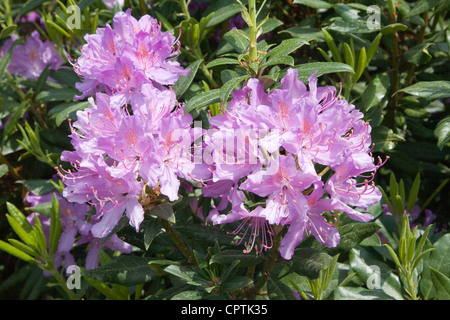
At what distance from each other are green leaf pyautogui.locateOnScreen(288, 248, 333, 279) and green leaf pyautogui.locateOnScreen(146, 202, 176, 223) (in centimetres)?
41

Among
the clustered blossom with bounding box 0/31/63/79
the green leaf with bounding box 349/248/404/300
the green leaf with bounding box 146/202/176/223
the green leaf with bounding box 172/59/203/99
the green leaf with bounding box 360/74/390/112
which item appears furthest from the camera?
the clustered blossom with bounding box 0/31/63/79

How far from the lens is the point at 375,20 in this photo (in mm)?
2070

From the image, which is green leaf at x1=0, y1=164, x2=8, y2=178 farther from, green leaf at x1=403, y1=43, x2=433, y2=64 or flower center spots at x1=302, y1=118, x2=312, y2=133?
green leaf at x1=403, y1=43, x2=433, y2=64

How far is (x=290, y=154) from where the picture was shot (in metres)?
1.46

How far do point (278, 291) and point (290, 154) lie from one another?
0.56 metres

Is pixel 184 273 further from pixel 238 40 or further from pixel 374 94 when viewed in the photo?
pixel 374 94

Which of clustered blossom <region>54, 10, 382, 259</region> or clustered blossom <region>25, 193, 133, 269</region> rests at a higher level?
clustered blossom <region>54, 10, 382, 259</region>

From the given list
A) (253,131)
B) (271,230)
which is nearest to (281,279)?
(271,230)

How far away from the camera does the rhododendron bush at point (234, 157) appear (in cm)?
150

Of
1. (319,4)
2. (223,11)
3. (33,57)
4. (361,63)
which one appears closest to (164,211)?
(361,63)

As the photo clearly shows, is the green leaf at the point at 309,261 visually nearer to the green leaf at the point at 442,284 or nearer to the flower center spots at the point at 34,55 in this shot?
the green leaf at the point at 442,284

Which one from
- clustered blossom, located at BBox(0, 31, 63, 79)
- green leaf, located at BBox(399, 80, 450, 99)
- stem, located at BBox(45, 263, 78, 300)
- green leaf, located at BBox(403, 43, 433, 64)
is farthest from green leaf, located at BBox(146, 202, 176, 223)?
clustered blossom, located at BBox(0, 31, 63, 79)

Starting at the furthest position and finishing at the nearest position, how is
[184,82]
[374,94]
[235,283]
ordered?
[374,94], [184,82], [235,283]

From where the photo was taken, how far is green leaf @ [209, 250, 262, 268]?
1.68 meters
